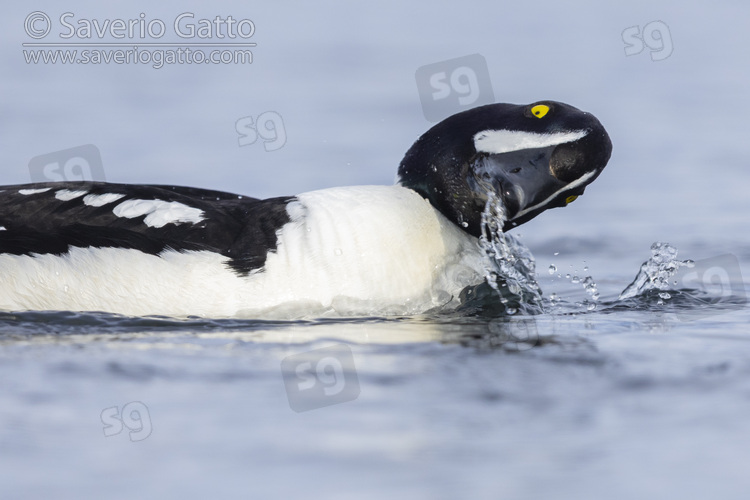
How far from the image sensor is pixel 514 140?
6512 mm

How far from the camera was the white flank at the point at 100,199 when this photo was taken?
6363mm

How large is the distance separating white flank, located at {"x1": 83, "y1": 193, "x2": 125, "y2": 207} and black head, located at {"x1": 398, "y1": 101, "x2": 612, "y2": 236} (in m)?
1.73

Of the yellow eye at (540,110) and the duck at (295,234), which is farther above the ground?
the yellow eye at (540,110)

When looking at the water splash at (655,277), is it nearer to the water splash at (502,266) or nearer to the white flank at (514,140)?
the water splash at (502,266)

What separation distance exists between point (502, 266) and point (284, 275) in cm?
143

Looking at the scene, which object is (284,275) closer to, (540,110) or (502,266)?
(502,266)

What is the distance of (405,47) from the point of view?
13.3 m

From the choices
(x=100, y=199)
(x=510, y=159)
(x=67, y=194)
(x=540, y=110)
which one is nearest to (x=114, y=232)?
(x=100, y=199)

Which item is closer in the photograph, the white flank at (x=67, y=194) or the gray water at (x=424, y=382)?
the gray water at (x=424, y=382)

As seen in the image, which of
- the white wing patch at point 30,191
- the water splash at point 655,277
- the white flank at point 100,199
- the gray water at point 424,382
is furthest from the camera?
the water splash at point 655,277

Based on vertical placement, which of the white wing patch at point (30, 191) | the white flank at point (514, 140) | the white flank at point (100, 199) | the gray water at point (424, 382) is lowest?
the gray water at point (424, 382)

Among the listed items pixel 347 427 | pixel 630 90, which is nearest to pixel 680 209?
pixel 630 90

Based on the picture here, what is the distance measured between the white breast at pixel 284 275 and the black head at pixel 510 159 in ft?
1.08

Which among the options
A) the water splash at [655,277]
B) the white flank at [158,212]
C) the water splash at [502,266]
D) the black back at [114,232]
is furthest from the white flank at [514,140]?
the white flank at [158,212]
